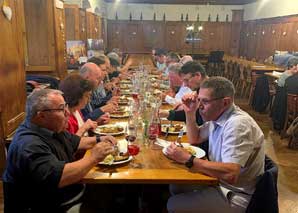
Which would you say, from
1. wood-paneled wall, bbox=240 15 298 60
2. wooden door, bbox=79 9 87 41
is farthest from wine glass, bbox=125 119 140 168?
wood-paneled wall, bbox=240 15 298 60

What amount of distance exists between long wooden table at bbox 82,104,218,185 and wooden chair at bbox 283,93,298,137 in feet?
11.4

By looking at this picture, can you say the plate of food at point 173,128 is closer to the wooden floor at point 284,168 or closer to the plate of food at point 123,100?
the plate of food at point 123,100

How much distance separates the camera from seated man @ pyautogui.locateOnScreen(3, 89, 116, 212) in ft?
4.83

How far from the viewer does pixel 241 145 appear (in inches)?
65.5

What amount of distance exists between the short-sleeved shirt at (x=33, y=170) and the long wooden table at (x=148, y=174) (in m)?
0.19

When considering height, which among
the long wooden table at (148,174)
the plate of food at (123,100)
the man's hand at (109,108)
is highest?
the man's hand at (109,108)

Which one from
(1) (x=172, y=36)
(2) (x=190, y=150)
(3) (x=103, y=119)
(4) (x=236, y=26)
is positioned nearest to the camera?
(2) (x=190, y=150)

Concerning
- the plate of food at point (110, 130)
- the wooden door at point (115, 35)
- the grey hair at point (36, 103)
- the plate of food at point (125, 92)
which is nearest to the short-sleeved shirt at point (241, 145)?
the plate of food at point (110, 130)

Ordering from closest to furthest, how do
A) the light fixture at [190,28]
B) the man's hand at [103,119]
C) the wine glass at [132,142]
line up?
the wine glass at [132,142], the man's hand at [103,119], the light fixture at [190,28]

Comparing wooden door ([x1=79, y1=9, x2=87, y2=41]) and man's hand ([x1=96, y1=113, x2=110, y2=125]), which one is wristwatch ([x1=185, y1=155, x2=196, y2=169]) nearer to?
man's hand ([x1=96, y1=113, x2=110, y2=125])

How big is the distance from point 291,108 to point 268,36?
294 inches

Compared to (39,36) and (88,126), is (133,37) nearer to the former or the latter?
(39,36)

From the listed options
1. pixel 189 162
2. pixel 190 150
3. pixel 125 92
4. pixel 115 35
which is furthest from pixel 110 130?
pixel 115 35

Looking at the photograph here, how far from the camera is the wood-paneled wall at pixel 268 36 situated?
962 centimetres
